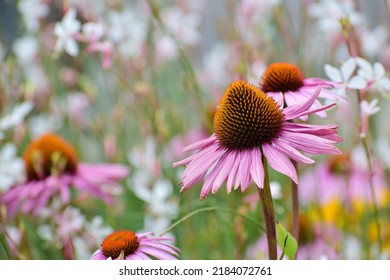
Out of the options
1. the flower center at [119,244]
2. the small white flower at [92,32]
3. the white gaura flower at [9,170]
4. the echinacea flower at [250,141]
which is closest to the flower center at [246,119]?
the echinacea flower at [250,141]

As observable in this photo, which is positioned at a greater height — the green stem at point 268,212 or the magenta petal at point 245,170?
the magenta petal at point 245,170

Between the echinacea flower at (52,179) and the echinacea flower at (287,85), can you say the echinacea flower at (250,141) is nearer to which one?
the echinacea flower at (287,85)

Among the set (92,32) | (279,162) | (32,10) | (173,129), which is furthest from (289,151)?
(173,129)

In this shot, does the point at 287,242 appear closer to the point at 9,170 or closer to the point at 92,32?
the point at 92,32

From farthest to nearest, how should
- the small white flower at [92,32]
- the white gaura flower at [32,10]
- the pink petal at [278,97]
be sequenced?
the white gaura flower at [32,10], the small white flower at [92,32], the pink petal at [278,97]

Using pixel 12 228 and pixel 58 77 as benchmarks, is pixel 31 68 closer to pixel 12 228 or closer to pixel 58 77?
pixel 58 77

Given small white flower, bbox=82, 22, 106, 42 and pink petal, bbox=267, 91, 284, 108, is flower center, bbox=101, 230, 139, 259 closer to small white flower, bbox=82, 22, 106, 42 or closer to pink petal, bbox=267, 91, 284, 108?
pink petal, bbox=267, 91, 284, 108
